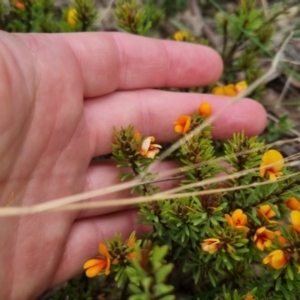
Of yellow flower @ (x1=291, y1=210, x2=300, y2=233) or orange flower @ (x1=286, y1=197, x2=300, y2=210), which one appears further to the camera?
orange flower @ (x1=286, y1=197, x2=300, y2=210)

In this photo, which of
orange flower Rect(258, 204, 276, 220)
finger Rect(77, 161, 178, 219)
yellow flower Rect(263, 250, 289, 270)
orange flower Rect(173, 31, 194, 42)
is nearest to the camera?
yellow flower Rect(263, 250, 289, 270)

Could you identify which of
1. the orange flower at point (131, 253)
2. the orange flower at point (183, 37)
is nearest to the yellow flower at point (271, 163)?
the orange flower at point (131, 253)

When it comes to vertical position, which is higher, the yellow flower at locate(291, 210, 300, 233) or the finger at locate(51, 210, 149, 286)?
the yellow flower at locate(291, 210, 300, 233)

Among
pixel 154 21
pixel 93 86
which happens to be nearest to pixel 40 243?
pixel 93 86

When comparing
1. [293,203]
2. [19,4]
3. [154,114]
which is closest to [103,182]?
[154,114]

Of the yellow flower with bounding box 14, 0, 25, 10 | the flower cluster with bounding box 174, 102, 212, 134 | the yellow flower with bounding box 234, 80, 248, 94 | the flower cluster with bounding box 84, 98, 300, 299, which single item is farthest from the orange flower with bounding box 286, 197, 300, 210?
the yellow flower with bounding box 14, 0, 25, 10

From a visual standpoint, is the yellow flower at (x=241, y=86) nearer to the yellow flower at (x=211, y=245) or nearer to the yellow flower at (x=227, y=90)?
the yellow flower at (x=227, y=90)

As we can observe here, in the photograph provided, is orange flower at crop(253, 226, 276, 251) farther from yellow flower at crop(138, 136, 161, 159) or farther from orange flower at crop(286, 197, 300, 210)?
yellow flower at crop(138, 136, 161, 159)
